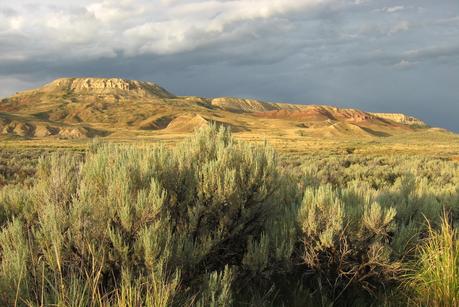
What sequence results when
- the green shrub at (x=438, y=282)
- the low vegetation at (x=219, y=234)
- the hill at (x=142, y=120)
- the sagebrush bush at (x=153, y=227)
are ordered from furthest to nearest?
1. the hill at (x=142, y=120)
2. the green shrub at (x=438, y=282)
3. the low vegetation at (x=219, y=234)
4. the sagebrush bush at (x=153, y=227)

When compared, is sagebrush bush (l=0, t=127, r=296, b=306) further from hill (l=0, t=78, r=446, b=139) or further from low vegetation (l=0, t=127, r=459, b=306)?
hill (l=0, t=78, r=446, b=139)

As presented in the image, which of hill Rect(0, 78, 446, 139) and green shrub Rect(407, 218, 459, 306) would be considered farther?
hill Rect(0, 78, 446, 139)

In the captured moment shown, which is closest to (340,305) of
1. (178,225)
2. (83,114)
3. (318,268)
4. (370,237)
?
(318,268)

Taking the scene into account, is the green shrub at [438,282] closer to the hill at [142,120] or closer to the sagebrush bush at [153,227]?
the sagebrush bush at [153,227]

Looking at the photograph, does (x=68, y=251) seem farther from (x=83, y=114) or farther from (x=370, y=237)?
(x=83, y=114)

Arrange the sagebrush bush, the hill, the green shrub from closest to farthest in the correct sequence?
1. the sagebrush bush
2. the green shrub
3. the hill

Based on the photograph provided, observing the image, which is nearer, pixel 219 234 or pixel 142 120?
pixel 219 234

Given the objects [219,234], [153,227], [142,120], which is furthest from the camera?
[142,120]

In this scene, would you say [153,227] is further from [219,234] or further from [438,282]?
[438,282]

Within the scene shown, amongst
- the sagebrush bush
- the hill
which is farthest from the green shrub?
the hill

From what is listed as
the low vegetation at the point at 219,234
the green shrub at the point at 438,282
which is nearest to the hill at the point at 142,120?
the low vegetation at the point at 219,234

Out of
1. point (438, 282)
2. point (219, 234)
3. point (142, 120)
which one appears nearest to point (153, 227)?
point (219, 234)

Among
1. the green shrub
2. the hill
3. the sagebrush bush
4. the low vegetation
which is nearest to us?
the sagebrush bush

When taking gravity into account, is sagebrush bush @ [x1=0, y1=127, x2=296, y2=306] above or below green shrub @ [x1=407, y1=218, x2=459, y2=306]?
above
